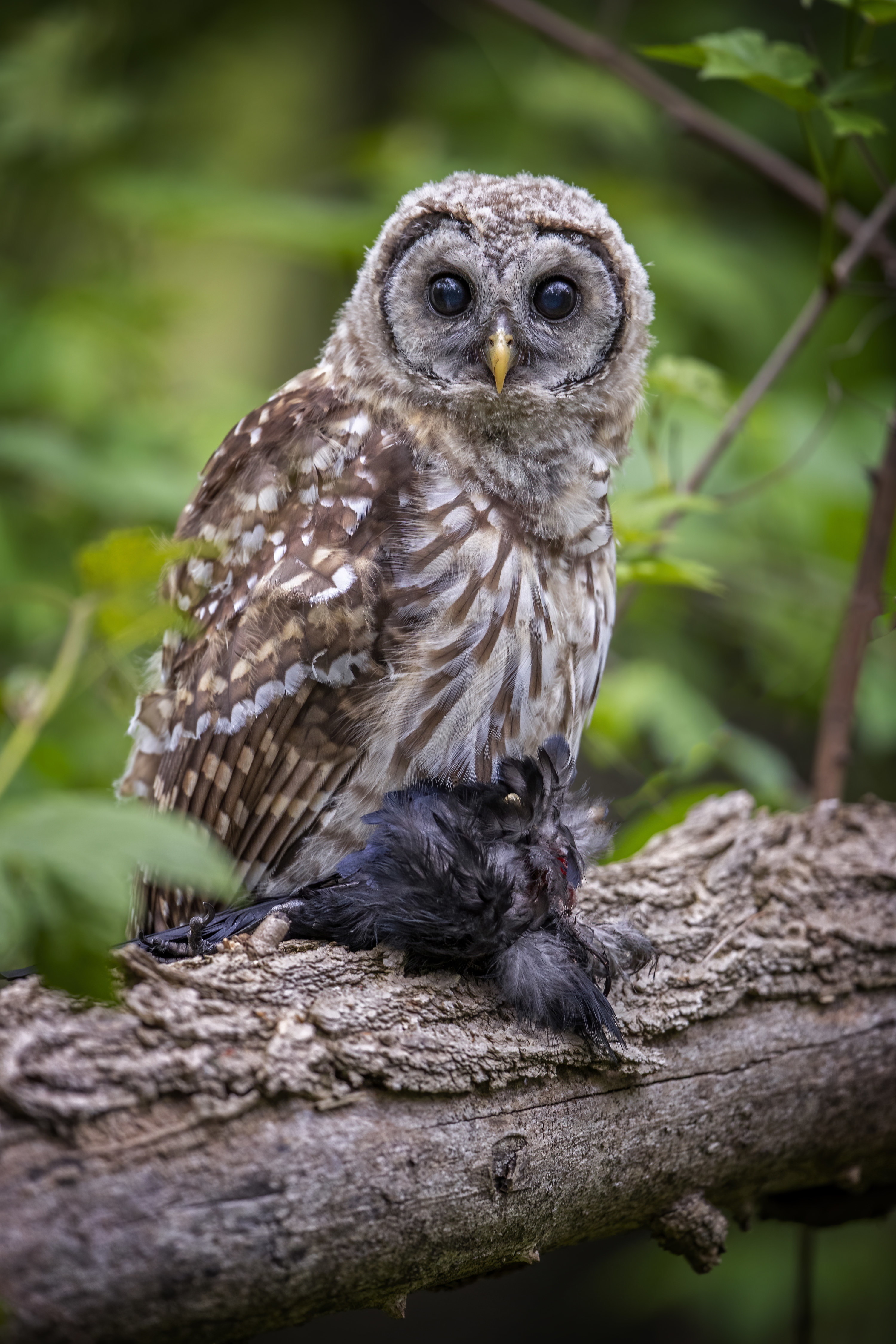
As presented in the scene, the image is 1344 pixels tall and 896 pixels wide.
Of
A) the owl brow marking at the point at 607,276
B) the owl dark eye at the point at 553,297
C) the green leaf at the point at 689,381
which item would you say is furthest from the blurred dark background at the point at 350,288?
the owl dark eye at the point at 553,297

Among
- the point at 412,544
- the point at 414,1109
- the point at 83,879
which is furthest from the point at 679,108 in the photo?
the point at 83,879

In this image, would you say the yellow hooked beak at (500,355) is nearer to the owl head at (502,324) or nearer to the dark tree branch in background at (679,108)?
the owl head at (502,324)

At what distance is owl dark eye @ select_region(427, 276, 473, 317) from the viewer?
236 centimetres

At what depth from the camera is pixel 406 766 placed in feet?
7.12

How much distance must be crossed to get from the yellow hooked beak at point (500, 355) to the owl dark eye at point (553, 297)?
0.13 meters

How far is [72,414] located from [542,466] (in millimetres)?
1767

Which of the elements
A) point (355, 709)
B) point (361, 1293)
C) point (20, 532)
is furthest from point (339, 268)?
point (361, 1293)

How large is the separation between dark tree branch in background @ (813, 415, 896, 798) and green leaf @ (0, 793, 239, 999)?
2037 mm

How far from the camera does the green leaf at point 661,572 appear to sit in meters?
2.37

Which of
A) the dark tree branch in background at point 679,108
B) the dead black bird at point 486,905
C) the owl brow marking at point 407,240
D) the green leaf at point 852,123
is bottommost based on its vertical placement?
the dead black bird at point 486,905

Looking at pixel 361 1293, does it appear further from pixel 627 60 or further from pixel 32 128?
pixel 32 128

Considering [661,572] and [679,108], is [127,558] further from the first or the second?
[679,108]

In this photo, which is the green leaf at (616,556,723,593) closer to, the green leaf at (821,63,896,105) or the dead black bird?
the dead black bird

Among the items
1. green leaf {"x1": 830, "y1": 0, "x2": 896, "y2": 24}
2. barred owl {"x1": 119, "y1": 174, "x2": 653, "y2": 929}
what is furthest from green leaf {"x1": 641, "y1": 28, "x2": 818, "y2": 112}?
barred owl {"x1": 119, "y1": 174, "x2": 653, "y2": 929}
